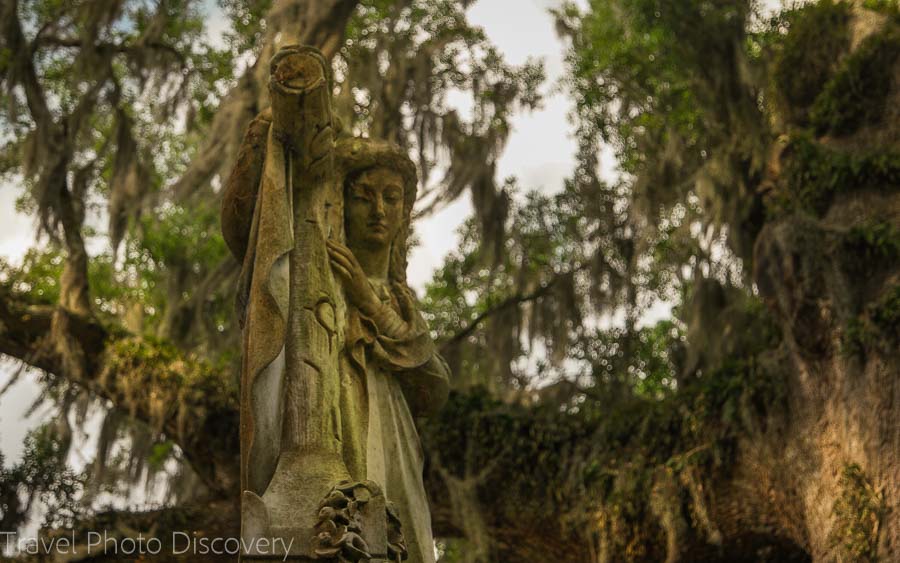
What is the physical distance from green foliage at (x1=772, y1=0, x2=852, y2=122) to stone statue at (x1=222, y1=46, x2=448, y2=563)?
279 inches

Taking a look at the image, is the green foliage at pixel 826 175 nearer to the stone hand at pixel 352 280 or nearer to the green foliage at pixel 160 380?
the green foliage at pixel 160 380

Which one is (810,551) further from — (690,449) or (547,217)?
(547,217)

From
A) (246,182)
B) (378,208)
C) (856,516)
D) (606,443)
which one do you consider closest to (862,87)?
(606,443)

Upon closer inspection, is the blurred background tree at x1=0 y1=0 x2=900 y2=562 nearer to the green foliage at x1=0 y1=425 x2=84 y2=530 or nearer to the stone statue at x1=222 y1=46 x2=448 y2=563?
the green foliage at x1=0 y1=425 x2=84 y2=530

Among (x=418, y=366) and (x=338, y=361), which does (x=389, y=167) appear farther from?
(x=338, y=361)

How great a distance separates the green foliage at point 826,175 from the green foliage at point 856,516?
2540mm

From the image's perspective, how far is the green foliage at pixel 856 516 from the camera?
8312 mm

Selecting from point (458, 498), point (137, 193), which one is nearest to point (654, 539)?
point (458, 498)

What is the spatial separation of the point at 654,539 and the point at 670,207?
408 cm

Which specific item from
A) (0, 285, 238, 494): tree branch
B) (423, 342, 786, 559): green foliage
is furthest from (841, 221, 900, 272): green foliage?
(0, 285, 238, 494): tree branch

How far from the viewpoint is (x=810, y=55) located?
11.6 m

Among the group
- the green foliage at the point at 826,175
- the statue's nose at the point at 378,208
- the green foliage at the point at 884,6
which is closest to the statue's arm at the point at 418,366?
the statue's nose at the point at 378,208

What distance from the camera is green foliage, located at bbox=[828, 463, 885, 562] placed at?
327 inches

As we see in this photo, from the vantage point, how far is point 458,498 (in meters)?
10.6
